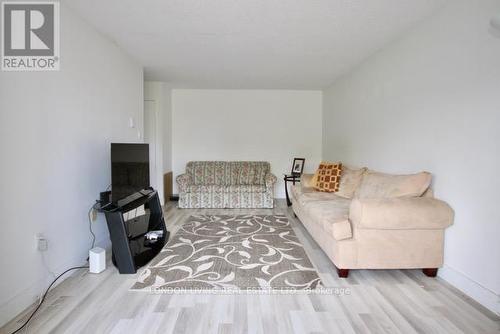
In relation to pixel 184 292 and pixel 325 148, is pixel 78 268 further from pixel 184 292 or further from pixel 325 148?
pixel 325 148

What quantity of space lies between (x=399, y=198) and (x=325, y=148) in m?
3.30

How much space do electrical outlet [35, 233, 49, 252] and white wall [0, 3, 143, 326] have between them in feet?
0.10

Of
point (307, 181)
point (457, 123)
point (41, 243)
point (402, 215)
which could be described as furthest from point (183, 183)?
point (457, 123)

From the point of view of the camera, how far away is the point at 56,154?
2.14m

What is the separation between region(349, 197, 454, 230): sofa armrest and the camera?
2.15 metres

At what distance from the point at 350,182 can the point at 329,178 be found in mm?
380

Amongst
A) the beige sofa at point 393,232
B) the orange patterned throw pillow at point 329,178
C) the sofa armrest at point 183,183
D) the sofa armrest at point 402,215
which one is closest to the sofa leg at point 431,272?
the beige sofa at point 393,232

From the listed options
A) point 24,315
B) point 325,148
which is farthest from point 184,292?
point 325,148

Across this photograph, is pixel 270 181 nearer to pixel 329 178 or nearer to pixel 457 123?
pixel 329 178

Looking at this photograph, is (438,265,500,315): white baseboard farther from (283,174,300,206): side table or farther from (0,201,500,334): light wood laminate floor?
(283,174,300,206): side table

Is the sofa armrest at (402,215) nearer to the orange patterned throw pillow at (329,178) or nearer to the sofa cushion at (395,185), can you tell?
the sofa cushion at (395,185)

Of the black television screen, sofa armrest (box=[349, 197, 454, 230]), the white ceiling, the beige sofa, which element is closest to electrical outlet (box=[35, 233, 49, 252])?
the black television screen

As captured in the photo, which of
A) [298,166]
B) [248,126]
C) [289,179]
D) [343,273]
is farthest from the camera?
[248,126]

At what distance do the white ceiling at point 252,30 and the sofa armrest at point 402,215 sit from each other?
5.55ft
